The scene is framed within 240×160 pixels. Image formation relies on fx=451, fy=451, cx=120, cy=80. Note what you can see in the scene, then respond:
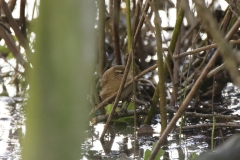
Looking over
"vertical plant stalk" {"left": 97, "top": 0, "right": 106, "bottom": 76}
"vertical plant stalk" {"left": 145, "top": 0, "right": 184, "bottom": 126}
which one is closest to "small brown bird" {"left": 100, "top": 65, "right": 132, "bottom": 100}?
"vertical plant stalk" {"left": 145, "top": 0, "right": 184, "bottom": 126}

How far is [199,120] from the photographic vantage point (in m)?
1.67

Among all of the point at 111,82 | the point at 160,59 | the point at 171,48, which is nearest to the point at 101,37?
the point at 111,82

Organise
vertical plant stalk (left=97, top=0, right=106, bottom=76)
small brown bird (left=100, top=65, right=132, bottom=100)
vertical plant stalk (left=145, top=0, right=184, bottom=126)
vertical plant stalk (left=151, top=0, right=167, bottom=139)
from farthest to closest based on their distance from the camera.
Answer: vertical plant stalk (left=97, top=0, right=106, bottom=76)
small brown bird (left=100, top=65, right=132, bottom=100)
vertical plant stalk (left=145, top=0, right=184, bottom=126)
vertical plant stalk (left=151, top=0, right=167, bottom=139)

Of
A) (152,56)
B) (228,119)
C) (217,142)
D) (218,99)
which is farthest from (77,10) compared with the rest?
(152,56)

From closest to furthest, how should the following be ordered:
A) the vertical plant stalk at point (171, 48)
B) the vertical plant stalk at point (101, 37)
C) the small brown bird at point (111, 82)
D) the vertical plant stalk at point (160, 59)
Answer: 1. the vertical plant stalk at point (160, 59)
2. the vertical plant stalk at point (171, 48)
3. the small brown bird at point (111, 82)
4. the vertical plant stalk at point (101, 37)

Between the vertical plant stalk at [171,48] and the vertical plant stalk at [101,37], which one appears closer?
the vertical plant stalk at [171,48]

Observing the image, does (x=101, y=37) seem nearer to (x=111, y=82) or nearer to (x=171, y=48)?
(x=111, y=82)

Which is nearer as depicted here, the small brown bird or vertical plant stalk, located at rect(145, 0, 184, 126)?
vertical plant stalk, located at rect(145, 0, 184, 126)

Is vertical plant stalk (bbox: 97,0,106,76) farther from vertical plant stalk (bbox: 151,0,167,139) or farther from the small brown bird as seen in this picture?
vertical plant stalk (bbox: 151,0,167,139)

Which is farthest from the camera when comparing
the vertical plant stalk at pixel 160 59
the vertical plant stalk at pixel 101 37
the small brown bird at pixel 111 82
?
the vertical plant stalk at pixel 101 37

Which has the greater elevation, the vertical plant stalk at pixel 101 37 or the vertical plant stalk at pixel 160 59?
the vertical plant stalk at pixel 101 37

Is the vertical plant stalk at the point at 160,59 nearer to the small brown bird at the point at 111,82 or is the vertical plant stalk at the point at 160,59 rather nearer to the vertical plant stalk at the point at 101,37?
the small brown bird at the point at 111,82

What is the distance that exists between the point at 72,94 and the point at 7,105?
6.00ft

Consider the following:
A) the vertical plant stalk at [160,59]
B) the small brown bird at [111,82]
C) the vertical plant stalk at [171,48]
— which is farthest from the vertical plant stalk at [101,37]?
the vertical plant stalk at [160,59]
